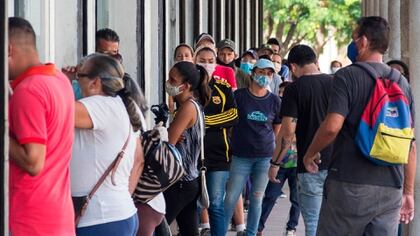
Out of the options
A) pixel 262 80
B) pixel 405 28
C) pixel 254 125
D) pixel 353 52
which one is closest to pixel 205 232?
pixel 254 125

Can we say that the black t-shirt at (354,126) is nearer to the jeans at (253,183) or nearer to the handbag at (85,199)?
the handbag at (85,199)

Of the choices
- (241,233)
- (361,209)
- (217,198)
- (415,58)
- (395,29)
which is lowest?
(241,233)

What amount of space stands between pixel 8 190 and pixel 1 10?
71cm

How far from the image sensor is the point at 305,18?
2035 inches

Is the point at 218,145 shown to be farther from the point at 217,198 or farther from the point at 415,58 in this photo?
the point at 415,58

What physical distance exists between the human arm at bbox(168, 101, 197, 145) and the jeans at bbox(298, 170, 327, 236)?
3.16 feet

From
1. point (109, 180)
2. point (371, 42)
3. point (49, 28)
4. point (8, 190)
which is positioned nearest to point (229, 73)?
point (49, 28)

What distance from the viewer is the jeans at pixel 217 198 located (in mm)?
10891

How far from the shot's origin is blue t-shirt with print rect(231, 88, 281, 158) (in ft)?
37.4

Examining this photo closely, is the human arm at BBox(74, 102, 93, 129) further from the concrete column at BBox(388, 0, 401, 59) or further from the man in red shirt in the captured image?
the concrete column at BBox(388, 0, 401, 59)

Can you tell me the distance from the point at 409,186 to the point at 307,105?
2220 mm

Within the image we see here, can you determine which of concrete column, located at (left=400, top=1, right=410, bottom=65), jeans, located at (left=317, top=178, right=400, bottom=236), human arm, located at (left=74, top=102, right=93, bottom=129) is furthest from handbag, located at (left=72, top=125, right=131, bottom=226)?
concrete column, located at (left=400, top=1, right=410, bottom=65)

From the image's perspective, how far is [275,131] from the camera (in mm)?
11883

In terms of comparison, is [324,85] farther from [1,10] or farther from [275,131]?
[1,10]
